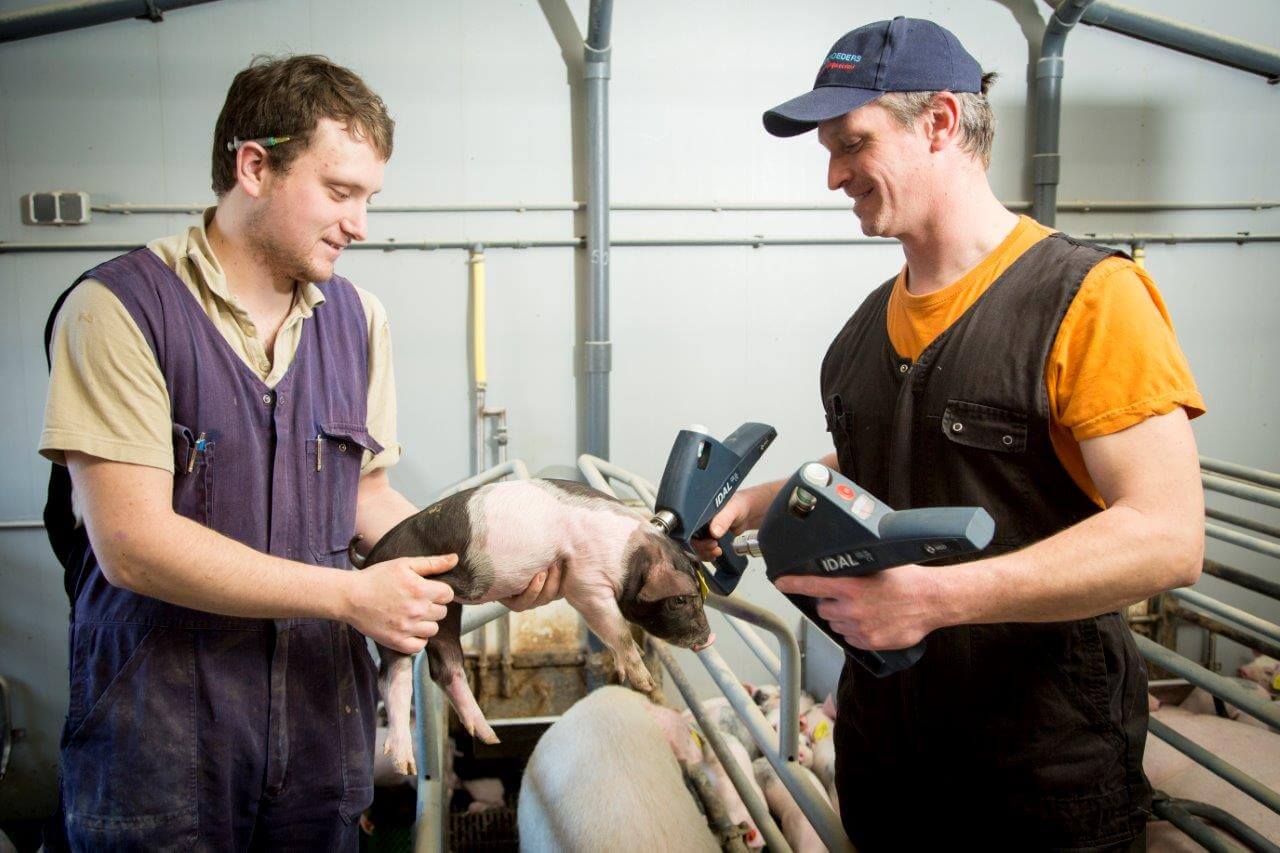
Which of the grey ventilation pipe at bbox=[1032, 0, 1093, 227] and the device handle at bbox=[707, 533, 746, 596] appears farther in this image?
the grey ventilation pipe at bbox=[1032, 0, 1093, 227]

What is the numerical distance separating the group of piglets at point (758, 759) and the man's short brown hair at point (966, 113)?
1397 millimetres

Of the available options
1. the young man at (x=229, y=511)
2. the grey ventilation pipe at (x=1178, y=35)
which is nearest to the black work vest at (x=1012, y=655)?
the young man at (x=229, y=511)

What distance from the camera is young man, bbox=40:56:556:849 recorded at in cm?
111

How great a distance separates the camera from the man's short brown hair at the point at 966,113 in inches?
48.3

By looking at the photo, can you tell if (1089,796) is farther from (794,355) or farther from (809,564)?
(794,355)

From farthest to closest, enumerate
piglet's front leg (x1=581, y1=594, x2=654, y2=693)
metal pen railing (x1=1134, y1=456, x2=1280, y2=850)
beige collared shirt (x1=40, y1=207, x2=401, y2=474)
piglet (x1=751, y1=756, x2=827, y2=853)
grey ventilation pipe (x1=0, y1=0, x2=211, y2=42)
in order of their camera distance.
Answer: grey ventilation pipe (x1=0, y1=0, x2=211, y2=42)
piglet (x1=751, y1=756, x2=827, y2=853)
metal pen railing (x1=1134, y1=456, x2=1280, y2=850)
piglet's front leg (x1=581, y1=594, x2=654, y2=693)
beige collared shirt (x1=40, y1=207, x2=401, y2=474)

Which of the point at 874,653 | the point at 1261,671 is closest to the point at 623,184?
the point at 874,653

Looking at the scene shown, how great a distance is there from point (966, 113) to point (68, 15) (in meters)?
3.45

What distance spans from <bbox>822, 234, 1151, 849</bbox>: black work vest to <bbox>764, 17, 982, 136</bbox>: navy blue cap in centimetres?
28

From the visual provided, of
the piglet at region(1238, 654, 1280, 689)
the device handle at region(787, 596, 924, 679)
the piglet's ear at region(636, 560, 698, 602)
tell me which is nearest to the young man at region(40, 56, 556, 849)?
the piglet's ear at region(636, 560, 698, 602)

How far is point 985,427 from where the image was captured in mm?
1130

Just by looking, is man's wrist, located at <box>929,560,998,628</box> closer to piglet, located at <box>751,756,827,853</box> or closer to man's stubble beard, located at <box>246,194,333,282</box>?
man's stubble beard, located at <box>246,194,333,282</box>

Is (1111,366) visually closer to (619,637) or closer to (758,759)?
(619,637)

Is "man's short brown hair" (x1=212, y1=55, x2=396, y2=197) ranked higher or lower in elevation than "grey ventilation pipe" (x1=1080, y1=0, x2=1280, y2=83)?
lower
